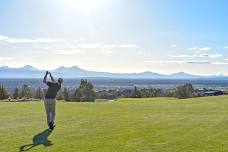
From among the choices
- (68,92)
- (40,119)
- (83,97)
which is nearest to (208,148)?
(40,119)

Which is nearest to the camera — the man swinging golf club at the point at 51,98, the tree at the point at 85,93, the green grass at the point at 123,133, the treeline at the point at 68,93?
the green grass at the point at 123,133

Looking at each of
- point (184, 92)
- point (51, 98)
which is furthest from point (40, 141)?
point (184, 92)

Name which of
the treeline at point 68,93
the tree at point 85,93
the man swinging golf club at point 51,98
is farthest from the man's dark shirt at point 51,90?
the tree at point 85,93

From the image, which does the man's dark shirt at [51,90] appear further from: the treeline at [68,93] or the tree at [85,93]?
the tree at [85,93]

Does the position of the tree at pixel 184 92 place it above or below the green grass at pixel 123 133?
above

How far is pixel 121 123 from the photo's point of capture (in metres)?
21.1

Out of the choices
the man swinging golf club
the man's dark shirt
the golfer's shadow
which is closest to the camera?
the golfer's shadow

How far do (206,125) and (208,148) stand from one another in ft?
17.8

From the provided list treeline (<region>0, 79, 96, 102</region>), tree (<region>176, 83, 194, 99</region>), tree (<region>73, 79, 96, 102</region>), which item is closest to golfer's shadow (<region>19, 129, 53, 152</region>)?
treeline (<region>0, 79, 96, 102</region>)

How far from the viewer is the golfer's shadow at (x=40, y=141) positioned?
15.1m

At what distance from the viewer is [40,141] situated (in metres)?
16.4

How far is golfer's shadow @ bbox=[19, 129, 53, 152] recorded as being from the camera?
1510 cm

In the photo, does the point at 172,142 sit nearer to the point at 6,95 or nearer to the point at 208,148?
the point at 208,148

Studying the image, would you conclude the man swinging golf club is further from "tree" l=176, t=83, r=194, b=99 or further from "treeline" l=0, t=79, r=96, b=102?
"tree" l=176, t=83, r=194, b=99
